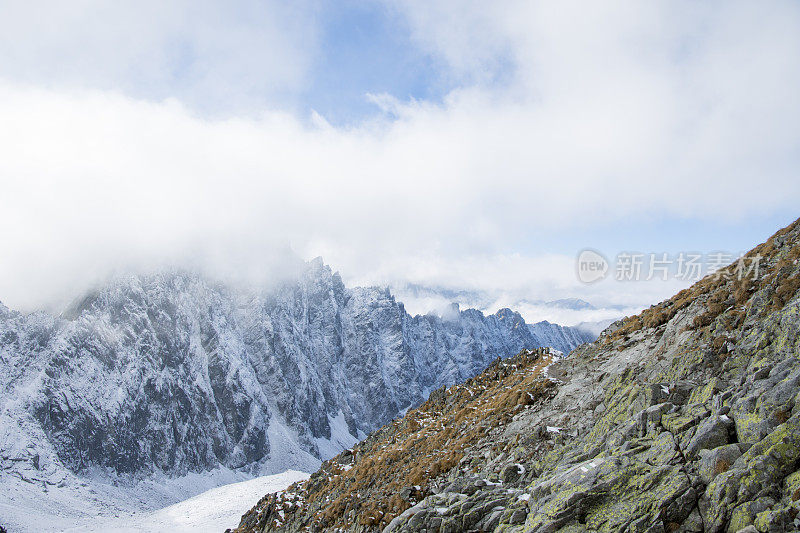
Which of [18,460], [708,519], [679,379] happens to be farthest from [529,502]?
[18,460]

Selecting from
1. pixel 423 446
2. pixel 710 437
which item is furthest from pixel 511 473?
pixel 423 446

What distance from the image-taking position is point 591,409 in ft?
76.6

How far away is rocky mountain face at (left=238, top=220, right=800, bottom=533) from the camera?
514 inches

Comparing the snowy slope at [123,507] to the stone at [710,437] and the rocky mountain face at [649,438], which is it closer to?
the rocky mountain face at [649,438]

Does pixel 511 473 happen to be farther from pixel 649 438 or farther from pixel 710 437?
pixel 710 437

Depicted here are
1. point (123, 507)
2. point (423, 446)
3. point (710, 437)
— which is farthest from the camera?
point (123, 507)

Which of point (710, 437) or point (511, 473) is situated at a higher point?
point (710, 437)

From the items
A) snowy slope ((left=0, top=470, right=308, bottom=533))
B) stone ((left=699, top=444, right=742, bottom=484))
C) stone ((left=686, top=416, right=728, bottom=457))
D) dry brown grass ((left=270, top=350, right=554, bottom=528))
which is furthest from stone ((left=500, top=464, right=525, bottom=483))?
snowy slope ((left=0, top=470, right=308, bottom=533))

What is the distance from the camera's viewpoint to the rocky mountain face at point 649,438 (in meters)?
13.1

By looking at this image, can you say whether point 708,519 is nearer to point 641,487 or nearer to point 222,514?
point 641,487

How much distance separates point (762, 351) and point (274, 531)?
44263 mm

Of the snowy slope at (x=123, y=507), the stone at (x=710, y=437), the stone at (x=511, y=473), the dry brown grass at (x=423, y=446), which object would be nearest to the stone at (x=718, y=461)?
the stone at (x=710, y=437)

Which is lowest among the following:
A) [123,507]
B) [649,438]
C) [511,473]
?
[511,473]

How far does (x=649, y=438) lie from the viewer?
16.6m
